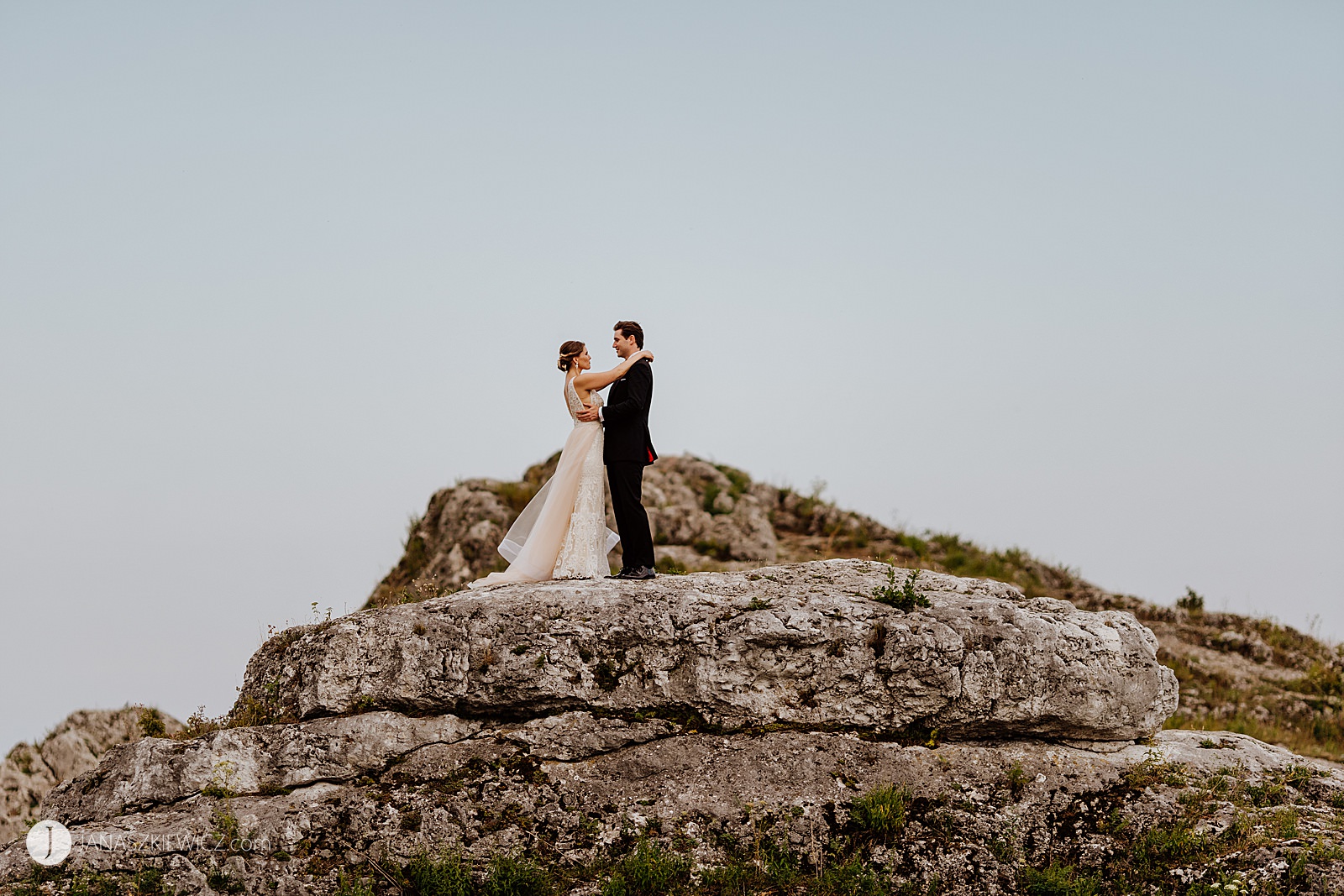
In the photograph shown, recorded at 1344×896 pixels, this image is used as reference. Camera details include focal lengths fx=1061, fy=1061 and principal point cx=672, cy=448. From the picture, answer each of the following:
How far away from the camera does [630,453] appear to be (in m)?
14.4

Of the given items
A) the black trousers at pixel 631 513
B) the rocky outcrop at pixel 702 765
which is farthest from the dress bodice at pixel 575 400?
the rocky outcrop at pixel 702 765

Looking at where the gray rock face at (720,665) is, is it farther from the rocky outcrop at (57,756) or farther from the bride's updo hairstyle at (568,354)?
the rocky outcrop at (57,756)

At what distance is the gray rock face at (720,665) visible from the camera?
1243cm

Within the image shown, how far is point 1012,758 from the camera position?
41.5 feet

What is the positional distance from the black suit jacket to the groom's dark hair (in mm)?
389

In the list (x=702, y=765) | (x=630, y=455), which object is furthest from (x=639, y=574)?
(x=702, y=765)

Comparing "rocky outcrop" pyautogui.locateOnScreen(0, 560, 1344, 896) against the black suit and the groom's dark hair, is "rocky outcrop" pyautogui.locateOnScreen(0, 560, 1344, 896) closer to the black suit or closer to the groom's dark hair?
the black suit

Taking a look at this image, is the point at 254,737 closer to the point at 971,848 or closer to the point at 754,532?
Result: the point at 971,848

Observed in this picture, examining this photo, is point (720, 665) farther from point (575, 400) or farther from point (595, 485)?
point (575, 400)

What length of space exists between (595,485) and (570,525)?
2.13 ft

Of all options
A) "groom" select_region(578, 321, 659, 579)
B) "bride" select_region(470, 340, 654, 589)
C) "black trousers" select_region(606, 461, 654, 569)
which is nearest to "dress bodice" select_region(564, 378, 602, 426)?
"bride" select_region(470, 340, 654, 589)

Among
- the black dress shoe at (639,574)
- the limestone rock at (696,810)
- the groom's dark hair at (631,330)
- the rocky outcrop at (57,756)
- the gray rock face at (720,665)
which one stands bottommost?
the rocky outcrop at (57,756)

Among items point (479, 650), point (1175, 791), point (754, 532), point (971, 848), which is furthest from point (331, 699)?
point (754, 532)

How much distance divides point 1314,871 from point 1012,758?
3.16 m
